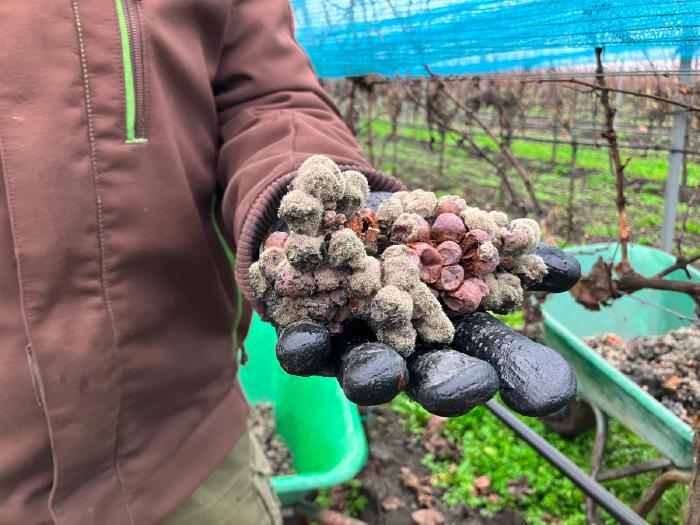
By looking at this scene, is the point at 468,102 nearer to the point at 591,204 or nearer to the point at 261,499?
the point at 591,204

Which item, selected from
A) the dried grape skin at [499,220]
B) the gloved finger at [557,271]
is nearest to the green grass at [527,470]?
the gloved finger at [557,271]

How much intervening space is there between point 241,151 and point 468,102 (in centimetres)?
511

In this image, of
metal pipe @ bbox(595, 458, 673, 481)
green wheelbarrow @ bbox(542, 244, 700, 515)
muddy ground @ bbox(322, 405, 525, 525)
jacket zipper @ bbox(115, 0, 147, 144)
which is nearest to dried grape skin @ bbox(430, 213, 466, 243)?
jacket zipper @ bbox(115, 0, 147, 144)

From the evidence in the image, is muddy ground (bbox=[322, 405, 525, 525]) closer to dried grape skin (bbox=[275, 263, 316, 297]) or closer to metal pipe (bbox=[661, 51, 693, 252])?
metal pipe (bbox=[661, 51, 693, 252])

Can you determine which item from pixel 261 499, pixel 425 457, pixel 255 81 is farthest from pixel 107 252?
pixel 425 457

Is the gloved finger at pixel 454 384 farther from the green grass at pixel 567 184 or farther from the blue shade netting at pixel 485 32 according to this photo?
the green grass at pixel 567 184

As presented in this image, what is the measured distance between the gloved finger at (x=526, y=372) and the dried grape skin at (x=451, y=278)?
10 cm

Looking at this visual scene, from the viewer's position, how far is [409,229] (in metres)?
0.86

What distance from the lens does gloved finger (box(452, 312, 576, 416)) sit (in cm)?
67

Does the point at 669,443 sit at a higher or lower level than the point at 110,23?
lower

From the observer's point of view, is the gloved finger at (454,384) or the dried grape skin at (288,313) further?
the dried grape skin at (288,313)

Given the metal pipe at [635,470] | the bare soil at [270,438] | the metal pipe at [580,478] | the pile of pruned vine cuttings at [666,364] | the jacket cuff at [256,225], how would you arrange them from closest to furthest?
the jacket cuff at [256,225]
the metal pipe at [580,478]
the metal pipe at [635,470]
the pile of pruned vine cuttings at [666,364]
the bare soil at [270,438]

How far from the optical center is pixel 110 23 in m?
1.03

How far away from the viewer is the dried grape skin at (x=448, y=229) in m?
0.86
